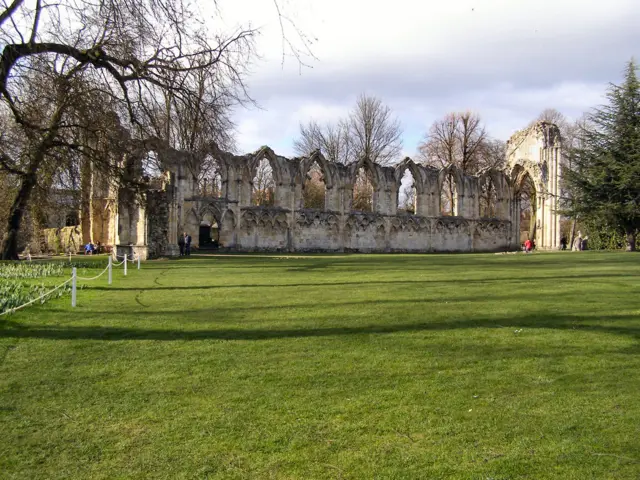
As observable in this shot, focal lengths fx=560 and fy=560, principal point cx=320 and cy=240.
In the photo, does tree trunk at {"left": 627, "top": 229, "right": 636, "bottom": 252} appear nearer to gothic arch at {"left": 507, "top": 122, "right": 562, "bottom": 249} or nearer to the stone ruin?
the stone ruin

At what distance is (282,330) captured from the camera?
693 centimetres

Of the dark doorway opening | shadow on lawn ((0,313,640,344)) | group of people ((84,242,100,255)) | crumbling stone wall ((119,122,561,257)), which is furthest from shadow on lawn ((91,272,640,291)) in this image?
the dark doorway opening

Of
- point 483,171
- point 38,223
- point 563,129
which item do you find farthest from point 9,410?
point 563,129

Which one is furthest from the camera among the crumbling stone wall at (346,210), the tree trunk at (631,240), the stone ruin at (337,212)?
the tree trunk at (631,240)

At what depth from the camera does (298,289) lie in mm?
11266

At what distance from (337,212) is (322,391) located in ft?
105

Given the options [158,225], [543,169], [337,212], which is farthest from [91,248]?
[543,169]

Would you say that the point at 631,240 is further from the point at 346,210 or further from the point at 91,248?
the point at 91,248

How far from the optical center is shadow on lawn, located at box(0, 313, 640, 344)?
6625 millimetres

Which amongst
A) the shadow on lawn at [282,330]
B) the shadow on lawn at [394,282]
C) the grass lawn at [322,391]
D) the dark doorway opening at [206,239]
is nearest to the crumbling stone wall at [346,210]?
the dark doorway opening at [206,239]

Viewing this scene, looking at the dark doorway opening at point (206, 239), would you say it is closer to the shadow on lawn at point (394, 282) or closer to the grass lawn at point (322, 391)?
the shadow on lawn at point (394, 282)

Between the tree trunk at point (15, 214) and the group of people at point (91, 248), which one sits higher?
the tree trunk at point (15, 214)

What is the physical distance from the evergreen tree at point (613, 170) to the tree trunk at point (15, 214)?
88.2 feet

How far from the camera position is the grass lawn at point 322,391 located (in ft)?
11.1
